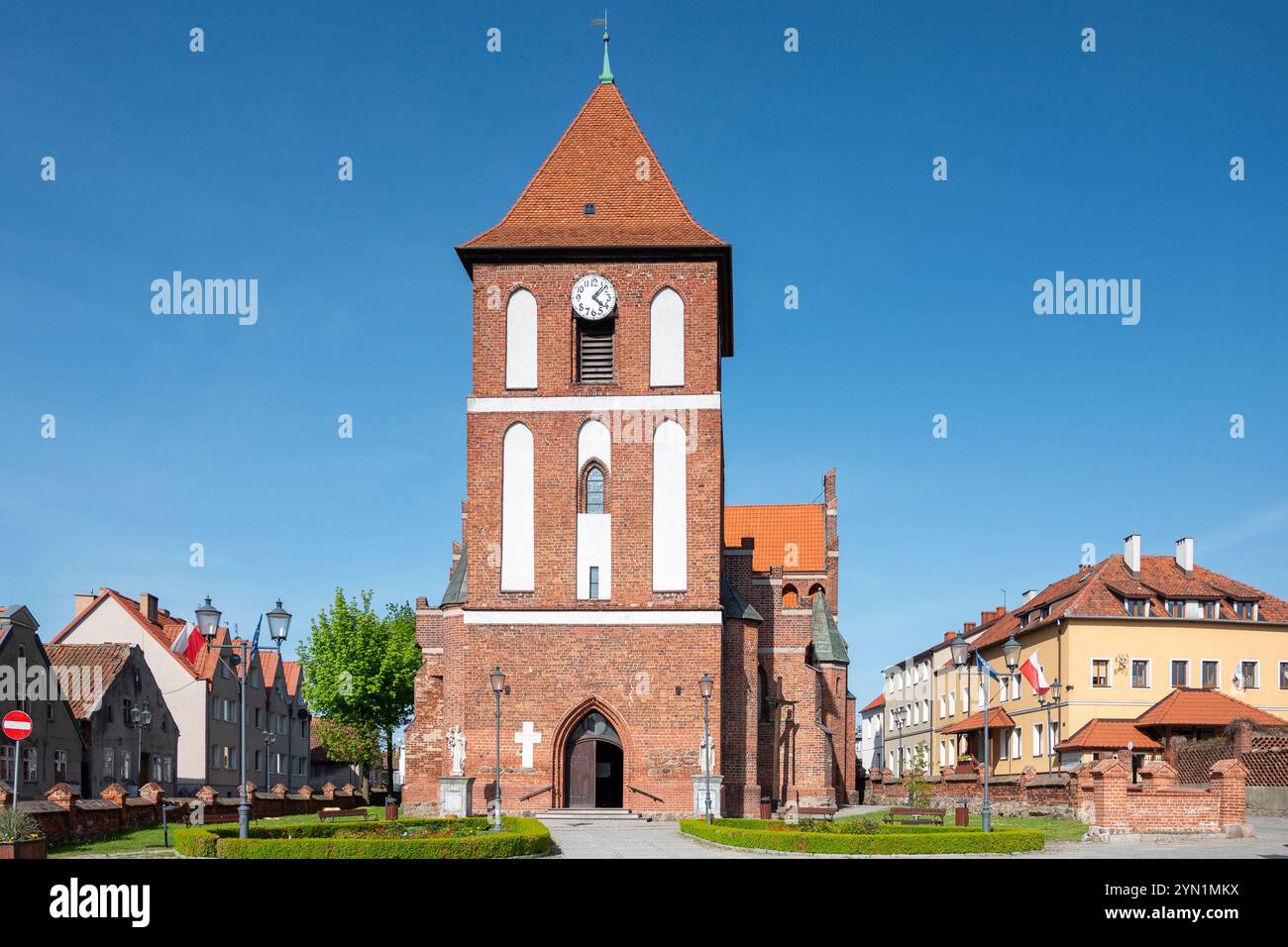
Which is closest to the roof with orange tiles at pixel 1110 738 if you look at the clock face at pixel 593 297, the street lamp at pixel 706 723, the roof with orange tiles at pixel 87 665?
the street lamp at pixel 706 723

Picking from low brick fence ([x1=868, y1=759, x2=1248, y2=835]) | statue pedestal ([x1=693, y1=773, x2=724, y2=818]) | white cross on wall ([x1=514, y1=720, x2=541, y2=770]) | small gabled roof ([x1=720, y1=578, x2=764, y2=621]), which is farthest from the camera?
small gabled roof ([x1=720, y1=578, x2=764, y2=621])

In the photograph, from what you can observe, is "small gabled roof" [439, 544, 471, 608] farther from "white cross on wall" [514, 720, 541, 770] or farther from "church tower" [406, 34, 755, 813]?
"white cross on wall" [514, 720, 541, 770]

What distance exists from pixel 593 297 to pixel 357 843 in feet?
65.9

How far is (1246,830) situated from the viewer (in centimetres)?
2466

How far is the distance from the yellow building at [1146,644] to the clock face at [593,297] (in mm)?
26680

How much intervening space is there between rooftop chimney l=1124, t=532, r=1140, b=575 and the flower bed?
3993 cm

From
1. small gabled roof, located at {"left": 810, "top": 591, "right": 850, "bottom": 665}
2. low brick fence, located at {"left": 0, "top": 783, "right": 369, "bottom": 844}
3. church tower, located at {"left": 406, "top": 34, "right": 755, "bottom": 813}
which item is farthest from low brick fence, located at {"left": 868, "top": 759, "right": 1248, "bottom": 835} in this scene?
small gabled roof, located at {"left": 810, "top": 591, "right": 850, "bottom": 665}

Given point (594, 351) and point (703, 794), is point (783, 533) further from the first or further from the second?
point (703, 794)

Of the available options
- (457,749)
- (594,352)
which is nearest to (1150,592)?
(594,352)

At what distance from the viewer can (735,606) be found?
37.8 m

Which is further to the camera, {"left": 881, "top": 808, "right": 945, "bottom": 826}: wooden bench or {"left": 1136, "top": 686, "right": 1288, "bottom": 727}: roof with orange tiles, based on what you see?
{"left": 1136, "top": 686, "right": 1288, "bottom": 727}: roof with orange tiles

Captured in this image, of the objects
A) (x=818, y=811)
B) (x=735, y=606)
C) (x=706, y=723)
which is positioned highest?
(x=735, y=606)

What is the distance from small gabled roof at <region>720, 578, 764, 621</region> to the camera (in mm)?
37534

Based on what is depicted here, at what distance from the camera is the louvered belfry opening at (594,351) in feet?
119
